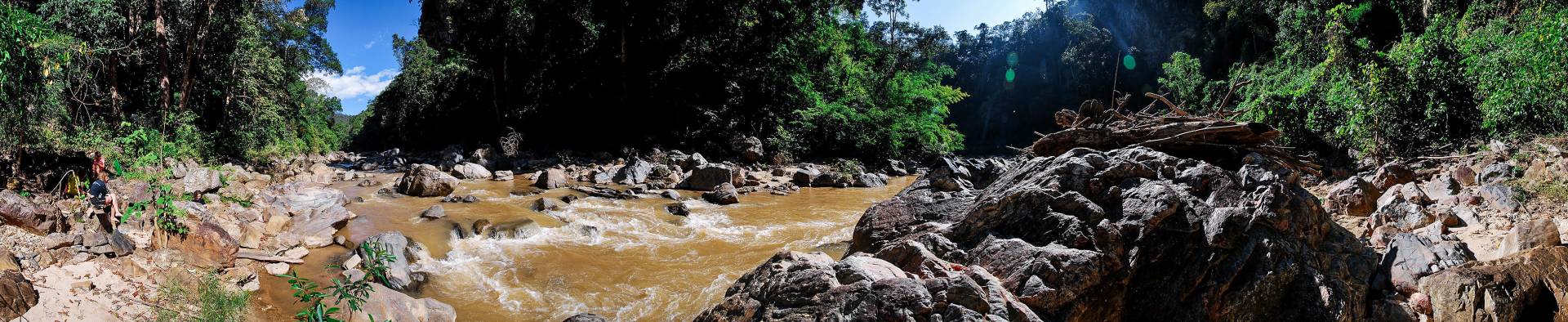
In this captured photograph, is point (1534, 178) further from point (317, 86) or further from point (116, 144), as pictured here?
point (317, 86)

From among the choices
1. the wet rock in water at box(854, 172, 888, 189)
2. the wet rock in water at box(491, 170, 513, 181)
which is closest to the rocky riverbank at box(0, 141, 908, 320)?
the wet rock in water at box(491, 170, 513, 181)

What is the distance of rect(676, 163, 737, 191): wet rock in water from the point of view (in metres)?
12.7

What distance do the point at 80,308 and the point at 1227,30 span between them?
40.3 meters

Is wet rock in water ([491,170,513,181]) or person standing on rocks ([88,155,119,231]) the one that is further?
wet rock in water ([491,170,513,181])

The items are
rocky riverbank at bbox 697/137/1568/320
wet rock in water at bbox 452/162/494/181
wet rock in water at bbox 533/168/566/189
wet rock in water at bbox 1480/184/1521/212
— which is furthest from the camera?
wet rock in water at bbox 452/162/494/181

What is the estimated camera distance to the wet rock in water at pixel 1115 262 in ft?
9.33

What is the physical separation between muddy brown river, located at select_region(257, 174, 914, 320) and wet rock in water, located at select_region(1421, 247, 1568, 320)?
3.97 m

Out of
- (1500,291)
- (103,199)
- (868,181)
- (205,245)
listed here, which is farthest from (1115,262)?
(868,181)

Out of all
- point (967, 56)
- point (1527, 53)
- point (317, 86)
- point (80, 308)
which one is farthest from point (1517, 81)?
point (967, 56)

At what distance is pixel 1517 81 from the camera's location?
6.16m

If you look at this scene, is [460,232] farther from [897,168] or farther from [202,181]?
[897,168]

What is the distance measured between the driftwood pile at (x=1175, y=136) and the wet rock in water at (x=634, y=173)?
1084 cm

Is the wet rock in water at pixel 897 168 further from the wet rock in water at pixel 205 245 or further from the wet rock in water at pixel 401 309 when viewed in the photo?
the wet rock in water at pixel 205 245

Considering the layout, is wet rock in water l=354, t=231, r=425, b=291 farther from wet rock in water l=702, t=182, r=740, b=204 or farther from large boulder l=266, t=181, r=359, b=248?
wet rock in water l=702, t=182, r=740, b=204
